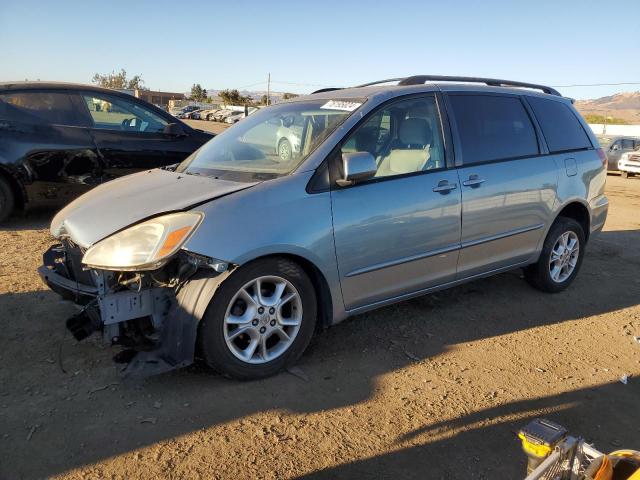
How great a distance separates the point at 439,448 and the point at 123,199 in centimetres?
241

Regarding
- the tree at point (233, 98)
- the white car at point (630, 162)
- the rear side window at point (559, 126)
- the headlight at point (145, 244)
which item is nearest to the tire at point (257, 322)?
the headlight at point (145, 244)

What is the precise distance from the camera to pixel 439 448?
2621 millimetres

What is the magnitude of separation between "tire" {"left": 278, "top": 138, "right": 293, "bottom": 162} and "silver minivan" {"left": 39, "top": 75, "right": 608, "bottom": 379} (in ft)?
0.10

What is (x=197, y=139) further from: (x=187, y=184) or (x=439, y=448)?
(x=439, y=448)

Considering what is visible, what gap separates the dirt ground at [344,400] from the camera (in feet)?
8.15

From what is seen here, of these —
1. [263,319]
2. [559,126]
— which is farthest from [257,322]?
[559,126]

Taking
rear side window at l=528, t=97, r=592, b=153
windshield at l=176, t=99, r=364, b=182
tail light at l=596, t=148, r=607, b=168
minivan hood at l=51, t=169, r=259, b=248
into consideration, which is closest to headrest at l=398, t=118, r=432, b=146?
windshield at l=176, t=99, r=364, b=182

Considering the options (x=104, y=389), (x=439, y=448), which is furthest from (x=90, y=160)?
(x=439, y=448)

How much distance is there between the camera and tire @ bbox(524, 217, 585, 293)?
475 cm

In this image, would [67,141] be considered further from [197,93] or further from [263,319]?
[197,93]

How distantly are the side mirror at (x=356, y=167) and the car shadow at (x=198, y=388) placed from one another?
3.85 feet

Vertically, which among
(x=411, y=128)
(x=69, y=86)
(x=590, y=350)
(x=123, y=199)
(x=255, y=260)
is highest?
(x=69, y=86)

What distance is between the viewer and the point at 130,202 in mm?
3334

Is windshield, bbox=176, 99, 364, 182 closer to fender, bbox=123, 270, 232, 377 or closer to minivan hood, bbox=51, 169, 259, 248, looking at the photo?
minivan hood, bbox=51, 169, 259, 248
